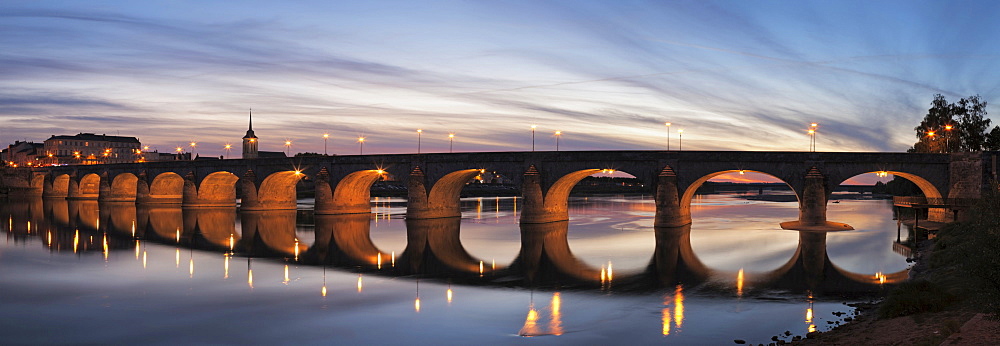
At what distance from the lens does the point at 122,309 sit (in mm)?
23891

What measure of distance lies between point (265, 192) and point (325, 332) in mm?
62607

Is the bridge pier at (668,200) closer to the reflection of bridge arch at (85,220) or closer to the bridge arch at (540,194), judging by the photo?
the bridge arch at (540,194)

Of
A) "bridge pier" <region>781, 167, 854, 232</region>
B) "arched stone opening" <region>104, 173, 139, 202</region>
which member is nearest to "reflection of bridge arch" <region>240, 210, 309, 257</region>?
"bridge pier" <region>781, 167, 854, 232</region>

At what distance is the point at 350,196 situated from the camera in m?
73.5

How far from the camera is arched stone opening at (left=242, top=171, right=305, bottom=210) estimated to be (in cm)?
7856

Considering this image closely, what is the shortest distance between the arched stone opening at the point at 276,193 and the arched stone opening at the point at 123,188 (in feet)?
119

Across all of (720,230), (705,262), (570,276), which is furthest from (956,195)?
(570,276)

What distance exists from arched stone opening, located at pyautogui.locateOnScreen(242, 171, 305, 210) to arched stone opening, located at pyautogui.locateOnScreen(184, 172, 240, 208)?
10155 mm

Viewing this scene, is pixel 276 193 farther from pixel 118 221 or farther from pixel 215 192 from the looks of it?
pixel 118 221

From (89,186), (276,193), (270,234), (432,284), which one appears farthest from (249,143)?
A: (432,284)

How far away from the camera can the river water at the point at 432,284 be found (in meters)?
20.8

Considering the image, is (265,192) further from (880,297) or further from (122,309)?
(880,297)

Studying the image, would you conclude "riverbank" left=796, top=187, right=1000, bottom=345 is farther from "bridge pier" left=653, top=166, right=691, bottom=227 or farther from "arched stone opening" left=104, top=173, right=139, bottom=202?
"arched stone opening" left=104, top=173, right=139, bottom=202

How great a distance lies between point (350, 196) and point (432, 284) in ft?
150
